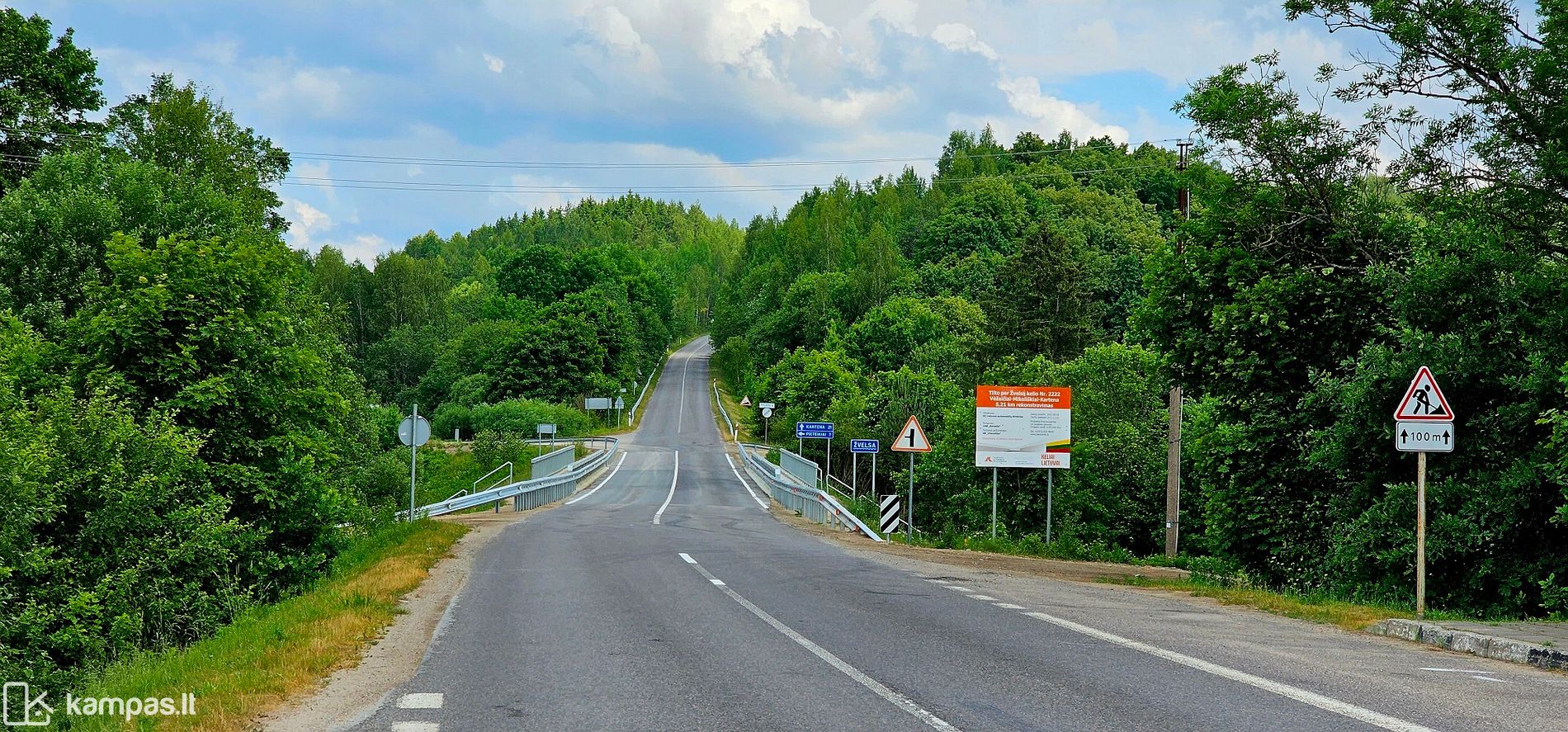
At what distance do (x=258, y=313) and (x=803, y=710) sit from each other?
1694 centimetres

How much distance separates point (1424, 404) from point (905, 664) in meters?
7.41

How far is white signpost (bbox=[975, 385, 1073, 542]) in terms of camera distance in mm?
29172

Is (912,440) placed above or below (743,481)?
above

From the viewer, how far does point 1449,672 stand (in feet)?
28.6

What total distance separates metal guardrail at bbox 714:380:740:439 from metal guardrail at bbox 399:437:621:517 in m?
29.8

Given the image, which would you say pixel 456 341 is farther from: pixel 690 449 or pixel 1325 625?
pixel 1325 625

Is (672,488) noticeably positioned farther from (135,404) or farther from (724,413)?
(724,413)

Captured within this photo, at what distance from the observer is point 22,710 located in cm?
1101

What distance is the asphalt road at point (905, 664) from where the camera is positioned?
22.9ft

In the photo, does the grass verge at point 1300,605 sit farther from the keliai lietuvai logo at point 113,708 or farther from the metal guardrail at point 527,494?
the metal guardrail at point 527,494

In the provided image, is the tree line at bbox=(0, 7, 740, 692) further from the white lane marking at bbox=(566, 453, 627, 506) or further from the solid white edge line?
the white lane marking at bbox=(566, 453, 627, 506)

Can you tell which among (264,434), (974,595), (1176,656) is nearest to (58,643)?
(264,434)

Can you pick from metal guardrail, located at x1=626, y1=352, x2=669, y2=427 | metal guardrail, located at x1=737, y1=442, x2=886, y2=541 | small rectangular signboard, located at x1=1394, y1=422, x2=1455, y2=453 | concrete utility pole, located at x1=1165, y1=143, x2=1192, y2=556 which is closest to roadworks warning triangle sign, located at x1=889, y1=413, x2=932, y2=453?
metal guardrail, located at x1=737, y1=442, x2=886, y2=541

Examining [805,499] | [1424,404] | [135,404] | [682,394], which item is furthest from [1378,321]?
[682,394]
